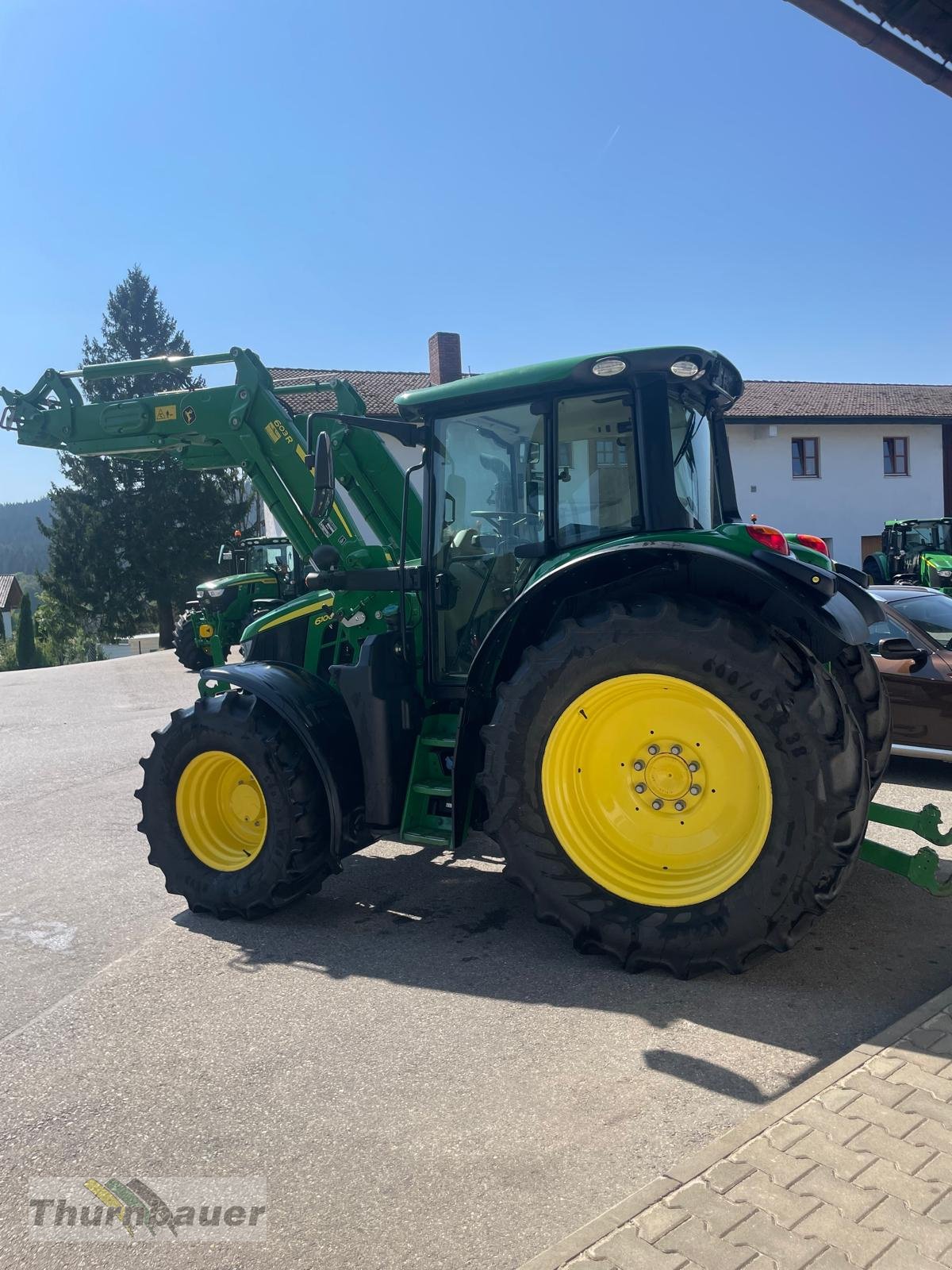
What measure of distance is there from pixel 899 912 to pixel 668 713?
1585 mm

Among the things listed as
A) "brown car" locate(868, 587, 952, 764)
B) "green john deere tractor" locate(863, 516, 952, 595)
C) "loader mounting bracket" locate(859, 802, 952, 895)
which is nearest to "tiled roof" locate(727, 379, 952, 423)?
"green john deere tractor" locate(863, 516, 952, 595)

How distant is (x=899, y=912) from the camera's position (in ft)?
14.8

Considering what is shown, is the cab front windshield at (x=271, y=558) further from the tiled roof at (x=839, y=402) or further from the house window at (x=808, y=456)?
the house window at (x=808, y=456)

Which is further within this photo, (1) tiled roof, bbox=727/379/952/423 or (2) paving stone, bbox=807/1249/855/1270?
(1) tiled roof, bbox=727/379/952/423

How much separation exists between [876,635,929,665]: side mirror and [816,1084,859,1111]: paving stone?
4404mm

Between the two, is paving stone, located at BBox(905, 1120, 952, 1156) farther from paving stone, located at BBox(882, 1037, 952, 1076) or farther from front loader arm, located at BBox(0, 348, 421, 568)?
front loader arm, located at BBox(0, 348, 421, 568)

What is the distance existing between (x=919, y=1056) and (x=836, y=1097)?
0.41m

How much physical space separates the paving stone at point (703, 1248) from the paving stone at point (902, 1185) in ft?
1.09

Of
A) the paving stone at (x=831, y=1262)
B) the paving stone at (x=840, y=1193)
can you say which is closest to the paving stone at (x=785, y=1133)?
the paving stone at (x=840, y=1193)

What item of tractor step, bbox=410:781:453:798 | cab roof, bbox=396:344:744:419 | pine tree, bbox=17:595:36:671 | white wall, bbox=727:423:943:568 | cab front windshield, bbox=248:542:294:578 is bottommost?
pine tree, bbox=17:595:36:671

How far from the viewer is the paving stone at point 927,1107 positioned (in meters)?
2.76

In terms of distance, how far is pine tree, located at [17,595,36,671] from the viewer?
41.9m

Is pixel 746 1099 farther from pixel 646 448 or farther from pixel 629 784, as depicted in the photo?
pixel 646 448

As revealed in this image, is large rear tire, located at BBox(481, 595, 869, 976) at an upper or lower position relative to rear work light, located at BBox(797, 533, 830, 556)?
lower
